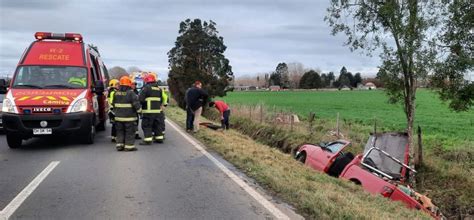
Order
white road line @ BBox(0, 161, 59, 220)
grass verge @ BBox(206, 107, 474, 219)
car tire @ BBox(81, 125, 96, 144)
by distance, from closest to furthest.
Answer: white road line @ BBox(0, 161, 59, 220) < grass verge @ BBox(206, 107, 474, 219) < car tire @ BBox(81, 125, 96, 144)

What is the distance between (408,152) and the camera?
1246 centimetres

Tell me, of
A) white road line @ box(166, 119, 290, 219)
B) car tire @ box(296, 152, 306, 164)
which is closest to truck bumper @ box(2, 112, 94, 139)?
white road line @ box(166, 119, 290, 219)

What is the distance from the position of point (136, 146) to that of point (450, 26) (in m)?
8.04

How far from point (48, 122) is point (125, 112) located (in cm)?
179

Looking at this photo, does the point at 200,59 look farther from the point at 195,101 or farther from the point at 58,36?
the point at 58,36

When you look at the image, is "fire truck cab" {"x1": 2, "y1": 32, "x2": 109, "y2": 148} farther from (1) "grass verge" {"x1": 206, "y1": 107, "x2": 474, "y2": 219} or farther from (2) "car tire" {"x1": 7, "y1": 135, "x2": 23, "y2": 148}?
(1) "grass verge" {"x1": 206, "y1": 107, "x2": 474, "y2": 219}

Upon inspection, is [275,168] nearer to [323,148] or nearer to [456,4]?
[323,148]

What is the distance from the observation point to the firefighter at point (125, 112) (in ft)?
37.8

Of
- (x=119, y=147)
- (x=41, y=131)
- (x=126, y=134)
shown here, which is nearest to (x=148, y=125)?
(x=126, y=134)

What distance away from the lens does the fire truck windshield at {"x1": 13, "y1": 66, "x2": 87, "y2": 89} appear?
11.8m

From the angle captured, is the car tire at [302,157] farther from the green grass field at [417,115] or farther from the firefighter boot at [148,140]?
the firefighter boot at [148,140]

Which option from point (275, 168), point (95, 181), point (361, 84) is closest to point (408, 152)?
point (275, 168)

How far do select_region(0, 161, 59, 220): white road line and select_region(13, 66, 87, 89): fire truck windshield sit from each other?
11.0 ft

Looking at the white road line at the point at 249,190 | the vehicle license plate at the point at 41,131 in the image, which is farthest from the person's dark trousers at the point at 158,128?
the vehicle license plate at the point at 41,131
